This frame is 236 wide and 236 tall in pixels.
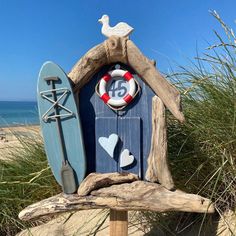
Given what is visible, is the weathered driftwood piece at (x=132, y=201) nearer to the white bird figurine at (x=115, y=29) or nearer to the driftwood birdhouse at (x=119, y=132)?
the driftwood birdhouse at (x=119, y=132)

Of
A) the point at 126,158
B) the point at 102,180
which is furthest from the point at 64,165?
the point at 126,158

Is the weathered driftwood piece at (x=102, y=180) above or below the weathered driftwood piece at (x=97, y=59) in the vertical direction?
below

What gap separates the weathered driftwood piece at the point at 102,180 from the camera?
2033 mm

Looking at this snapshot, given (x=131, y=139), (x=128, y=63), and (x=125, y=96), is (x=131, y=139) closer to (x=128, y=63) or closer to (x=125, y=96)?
(x=125, y=96)

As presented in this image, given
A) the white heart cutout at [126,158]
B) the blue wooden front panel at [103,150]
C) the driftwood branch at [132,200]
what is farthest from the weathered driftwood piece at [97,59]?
the driftwood branch at [132,200]

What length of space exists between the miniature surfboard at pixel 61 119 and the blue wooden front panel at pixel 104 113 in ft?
0.24

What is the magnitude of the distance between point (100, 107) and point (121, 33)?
16.7 inches

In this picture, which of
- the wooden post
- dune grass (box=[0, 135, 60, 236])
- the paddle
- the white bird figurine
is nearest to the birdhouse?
the white bird figurine

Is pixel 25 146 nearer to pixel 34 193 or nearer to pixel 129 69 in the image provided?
pixel 34 193

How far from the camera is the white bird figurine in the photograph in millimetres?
2033

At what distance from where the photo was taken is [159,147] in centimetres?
198

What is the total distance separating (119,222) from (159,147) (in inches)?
21.2

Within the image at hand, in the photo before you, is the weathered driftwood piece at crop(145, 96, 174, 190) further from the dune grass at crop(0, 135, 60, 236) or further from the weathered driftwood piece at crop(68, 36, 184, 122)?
the dune grass at crop(0, 135, 60, 236)

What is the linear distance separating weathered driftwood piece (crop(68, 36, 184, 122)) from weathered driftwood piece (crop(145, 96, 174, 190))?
0.18ft
